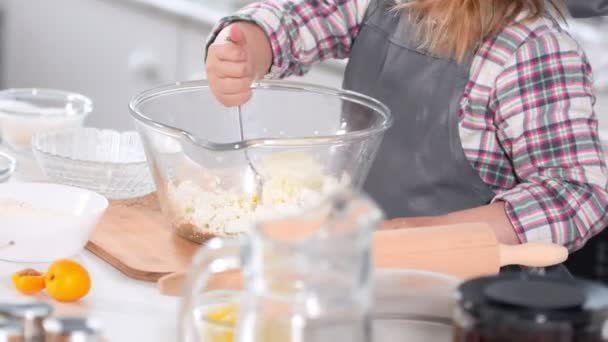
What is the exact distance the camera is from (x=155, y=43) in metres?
3.00

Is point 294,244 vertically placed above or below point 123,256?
above

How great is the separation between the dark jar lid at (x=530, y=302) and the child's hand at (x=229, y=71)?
0.52m

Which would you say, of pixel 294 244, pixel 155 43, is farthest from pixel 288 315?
pixel 155 43

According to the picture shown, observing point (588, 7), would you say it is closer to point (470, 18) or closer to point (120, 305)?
point (470, 18)

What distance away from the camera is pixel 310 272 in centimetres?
66

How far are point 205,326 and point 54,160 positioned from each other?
49 cm

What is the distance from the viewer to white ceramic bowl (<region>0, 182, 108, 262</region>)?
40.8 inches

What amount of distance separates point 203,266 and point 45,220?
43 cm

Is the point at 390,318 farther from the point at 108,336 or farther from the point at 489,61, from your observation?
the point at 489,61

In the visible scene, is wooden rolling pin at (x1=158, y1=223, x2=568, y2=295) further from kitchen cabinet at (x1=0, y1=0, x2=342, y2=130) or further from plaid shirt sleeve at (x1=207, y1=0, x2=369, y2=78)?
kitchen cabinet at (x1=0, y1=0, x2=342, y2=130)

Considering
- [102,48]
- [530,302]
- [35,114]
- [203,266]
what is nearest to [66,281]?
[203,266]

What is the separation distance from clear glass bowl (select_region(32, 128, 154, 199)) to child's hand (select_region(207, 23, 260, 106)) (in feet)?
0.47

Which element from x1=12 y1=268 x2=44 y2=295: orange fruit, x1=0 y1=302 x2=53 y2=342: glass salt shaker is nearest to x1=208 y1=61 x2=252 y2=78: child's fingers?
x1=12 y1=268 x2=44 y2=295: orange fruit

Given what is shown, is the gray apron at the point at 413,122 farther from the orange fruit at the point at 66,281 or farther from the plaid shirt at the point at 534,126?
the orange fruit at the point at 66,281
